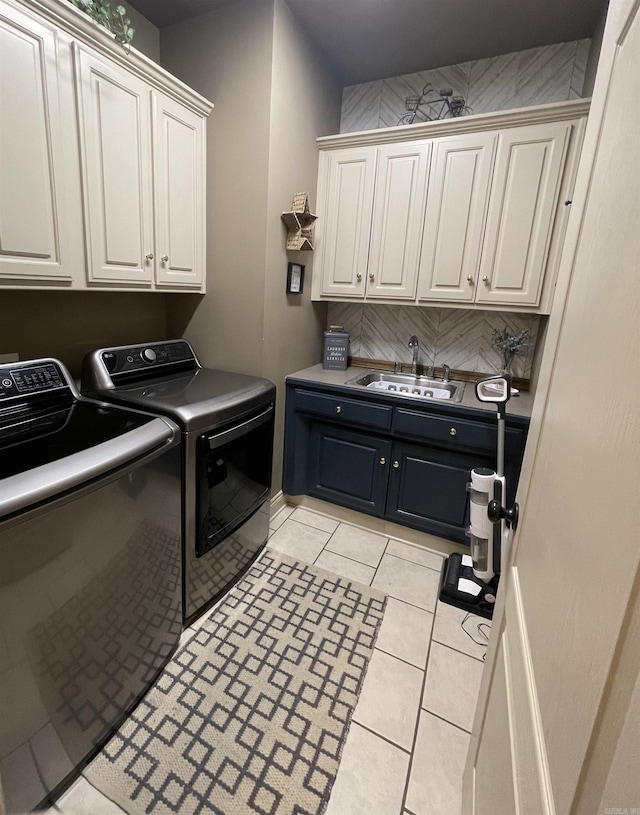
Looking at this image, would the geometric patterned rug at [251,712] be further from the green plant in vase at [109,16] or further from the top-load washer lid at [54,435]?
the green plant in vase at [109,16]

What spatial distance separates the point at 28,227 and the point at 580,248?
1630mm

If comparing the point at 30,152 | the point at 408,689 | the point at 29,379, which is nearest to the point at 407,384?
the point at 408,689

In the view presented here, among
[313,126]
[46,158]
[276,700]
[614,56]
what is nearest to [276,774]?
[276,700]

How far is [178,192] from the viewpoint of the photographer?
192 cm

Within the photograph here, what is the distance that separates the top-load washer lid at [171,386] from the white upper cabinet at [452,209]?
1038 millimetres

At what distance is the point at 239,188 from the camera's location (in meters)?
2.08

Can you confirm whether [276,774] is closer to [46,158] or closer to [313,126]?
[46,158]

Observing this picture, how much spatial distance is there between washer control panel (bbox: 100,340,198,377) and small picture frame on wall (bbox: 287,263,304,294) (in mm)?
708

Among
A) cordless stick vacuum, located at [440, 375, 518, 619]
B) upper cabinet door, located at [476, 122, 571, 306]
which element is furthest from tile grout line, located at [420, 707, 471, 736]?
upper cabinet door, located at [476, 122, 571, 306]

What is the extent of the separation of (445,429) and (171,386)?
1.42 metres

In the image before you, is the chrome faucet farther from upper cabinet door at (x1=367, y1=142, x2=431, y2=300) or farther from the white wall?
the white wall

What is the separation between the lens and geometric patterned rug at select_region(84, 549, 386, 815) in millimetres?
1167

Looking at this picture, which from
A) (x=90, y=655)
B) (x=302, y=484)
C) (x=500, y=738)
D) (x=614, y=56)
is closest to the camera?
(x=614, y=56)

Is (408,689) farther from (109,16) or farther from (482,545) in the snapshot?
(109,16)
